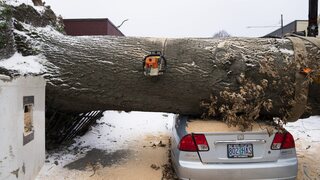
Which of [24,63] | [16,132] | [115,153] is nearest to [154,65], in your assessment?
[24,63]

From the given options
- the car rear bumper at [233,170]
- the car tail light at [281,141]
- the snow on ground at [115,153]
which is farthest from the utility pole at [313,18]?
the car rear bumper at [233,170]

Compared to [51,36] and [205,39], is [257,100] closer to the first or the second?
[205,39]

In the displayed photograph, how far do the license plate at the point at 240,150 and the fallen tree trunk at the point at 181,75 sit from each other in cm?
56

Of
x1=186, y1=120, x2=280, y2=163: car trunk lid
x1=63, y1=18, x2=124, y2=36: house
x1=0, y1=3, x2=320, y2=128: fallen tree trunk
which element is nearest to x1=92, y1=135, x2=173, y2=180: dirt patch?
x1=0, y1=3, x2=320, y2=128: fallen tree trunk

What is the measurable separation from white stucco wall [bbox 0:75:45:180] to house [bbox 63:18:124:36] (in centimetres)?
818

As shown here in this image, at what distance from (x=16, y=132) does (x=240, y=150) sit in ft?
8.31

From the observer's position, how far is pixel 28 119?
4504 millimetres

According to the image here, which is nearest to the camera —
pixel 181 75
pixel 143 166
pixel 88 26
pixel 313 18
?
pixel 181 75

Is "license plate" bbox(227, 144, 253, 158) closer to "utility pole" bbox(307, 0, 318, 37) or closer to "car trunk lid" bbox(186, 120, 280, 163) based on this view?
"car trunk lid" bbox(186, 120, 280, 163)

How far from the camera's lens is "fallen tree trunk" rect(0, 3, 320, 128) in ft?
17.3

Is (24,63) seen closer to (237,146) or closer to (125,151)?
(125,151)

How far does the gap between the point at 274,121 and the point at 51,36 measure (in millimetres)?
3548

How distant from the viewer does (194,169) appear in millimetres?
4547

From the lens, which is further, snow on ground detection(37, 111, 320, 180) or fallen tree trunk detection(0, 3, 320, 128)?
snow on ground detection(37, 111, 320, 180)
